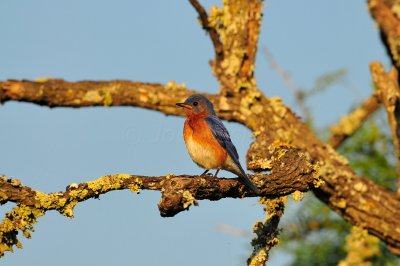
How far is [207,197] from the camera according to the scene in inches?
254

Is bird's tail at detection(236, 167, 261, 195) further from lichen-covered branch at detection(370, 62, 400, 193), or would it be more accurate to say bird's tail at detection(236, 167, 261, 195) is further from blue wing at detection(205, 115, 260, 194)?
lichen-covered branch at detection(370, 62, 400, 193)

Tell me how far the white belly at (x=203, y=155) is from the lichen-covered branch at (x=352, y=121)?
3.86 metres

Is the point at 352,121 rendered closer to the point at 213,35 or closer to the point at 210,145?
the point at 213,35

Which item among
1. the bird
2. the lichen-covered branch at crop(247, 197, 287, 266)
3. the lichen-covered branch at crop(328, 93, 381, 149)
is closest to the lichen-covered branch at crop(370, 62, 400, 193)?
the lichen-covered branch at crop(328, 93, 381, 149)

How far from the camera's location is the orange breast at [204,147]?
7.70 meters

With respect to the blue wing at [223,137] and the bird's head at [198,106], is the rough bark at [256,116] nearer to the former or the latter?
the blue wing at [223,137]

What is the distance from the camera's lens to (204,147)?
306 inches

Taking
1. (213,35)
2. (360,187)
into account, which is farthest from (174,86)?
(360,187)

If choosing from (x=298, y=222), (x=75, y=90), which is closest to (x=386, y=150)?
(x=298, y=222)

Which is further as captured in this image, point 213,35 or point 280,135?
point 213,35

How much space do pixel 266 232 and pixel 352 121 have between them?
4141mm

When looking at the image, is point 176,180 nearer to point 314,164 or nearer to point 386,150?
point 314,164

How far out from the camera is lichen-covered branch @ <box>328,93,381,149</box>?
11000 millimetres

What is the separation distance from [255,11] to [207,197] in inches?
167
